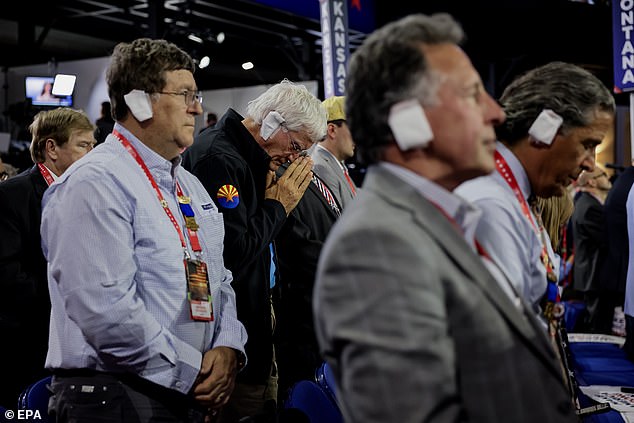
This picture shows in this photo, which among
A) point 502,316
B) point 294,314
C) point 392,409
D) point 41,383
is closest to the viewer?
point 392,409

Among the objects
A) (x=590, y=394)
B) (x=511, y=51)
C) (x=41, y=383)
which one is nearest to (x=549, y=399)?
(x=41, y=383)

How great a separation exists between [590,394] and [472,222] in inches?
76.4

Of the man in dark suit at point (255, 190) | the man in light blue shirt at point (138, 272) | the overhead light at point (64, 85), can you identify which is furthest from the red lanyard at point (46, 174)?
the man in light blue shirt at point (138, 272)

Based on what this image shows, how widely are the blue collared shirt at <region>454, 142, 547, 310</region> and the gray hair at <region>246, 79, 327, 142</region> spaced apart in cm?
131

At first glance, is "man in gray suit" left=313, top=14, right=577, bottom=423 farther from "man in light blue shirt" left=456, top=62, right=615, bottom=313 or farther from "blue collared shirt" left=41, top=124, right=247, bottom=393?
"blue collared shirt" left=41, top=124, right=247, bottom=393

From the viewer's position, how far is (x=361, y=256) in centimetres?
107

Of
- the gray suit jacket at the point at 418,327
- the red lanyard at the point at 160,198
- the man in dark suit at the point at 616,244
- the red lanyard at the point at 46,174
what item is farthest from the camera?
the man in dark suit at the point at 616,244

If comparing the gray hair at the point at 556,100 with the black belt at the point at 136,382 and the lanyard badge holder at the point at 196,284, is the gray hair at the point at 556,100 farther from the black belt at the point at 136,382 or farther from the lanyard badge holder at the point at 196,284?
the black belt at the point at 136,382

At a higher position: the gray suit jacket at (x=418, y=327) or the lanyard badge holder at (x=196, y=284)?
the gray suit jacket at (x=418, y=327)

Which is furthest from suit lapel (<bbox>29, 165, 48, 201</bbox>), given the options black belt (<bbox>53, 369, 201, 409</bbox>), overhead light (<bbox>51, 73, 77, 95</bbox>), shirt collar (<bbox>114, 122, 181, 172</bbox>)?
black belt (<bbox>53, 369, 201, 409</bbox>)

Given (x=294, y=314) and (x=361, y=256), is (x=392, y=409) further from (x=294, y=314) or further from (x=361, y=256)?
(x=294, y=314)

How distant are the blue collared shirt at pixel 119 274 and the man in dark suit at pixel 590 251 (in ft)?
17.0

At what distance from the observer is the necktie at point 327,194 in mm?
3308

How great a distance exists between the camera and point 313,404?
2.34m
